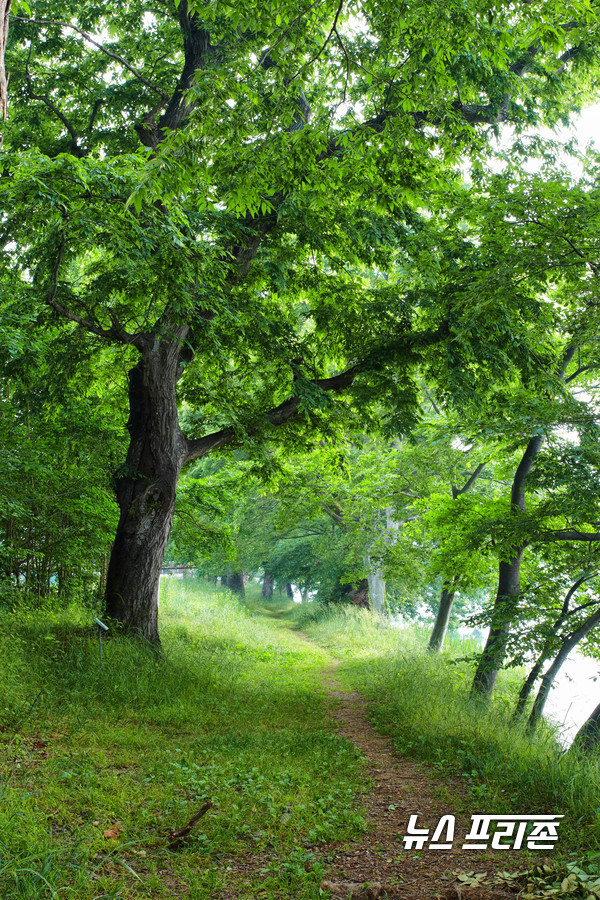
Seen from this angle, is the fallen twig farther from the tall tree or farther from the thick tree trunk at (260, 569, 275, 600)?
the thick tree trunk at (260, 569, 275, 600)

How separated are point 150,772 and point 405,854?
2006 mm

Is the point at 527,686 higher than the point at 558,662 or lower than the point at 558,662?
lower

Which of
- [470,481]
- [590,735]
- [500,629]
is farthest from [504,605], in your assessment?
[470,481]

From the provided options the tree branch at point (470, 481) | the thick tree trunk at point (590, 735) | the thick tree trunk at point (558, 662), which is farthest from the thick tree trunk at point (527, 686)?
the tree branch at point (470, 481)

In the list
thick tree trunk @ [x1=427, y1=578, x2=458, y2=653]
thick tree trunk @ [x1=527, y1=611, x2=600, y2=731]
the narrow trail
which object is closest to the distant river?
thick tree trunk @ [x1=527, y1=611, x2=600, y2=731]

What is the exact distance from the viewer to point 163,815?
3.82m

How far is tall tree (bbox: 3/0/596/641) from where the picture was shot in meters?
5.71

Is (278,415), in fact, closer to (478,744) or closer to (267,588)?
(478,744)

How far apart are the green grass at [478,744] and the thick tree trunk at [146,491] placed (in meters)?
3.70

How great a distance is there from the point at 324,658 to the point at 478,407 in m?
7.95

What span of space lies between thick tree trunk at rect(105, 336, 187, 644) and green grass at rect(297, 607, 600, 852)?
12.1 ft

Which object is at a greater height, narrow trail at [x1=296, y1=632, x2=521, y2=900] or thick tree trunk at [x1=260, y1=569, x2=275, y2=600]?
narrow trail at [x1=296, y1=632, x2=521, y2=900]

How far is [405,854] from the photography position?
145 inches

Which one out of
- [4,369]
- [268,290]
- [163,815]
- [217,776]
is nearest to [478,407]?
[268,290]
